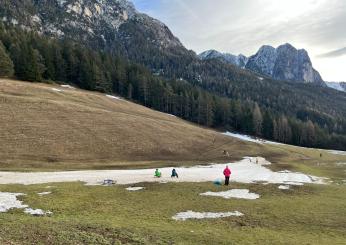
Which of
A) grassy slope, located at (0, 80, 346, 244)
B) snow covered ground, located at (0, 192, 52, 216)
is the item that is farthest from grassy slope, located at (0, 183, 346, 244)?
snow covered ground, located at (0, 192, 52, 216)

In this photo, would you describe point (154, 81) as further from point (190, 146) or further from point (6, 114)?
point (6, 114)

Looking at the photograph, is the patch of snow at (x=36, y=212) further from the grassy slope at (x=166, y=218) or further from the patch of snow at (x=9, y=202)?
the patch of snow at (x=9, y=202)

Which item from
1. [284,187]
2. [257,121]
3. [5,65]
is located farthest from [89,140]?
[257,121]

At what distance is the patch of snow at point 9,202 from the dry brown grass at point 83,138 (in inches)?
944

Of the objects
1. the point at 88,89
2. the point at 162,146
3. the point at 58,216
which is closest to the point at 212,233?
the point at 58,216

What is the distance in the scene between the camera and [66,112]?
87.8m

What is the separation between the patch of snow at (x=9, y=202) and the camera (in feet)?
97.5

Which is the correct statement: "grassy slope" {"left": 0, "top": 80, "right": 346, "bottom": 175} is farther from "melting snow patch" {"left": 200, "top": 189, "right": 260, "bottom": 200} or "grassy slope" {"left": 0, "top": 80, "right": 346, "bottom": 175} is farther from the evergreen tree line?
the evergreen tree line

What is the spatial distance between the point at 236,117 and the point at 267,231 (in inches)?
6311

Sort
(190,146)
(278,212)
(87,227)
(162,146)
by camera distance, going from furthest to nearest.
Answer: (190,146)
(162,146)
(278,212)
(87,227)

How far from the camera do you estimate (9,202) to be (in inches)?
1244

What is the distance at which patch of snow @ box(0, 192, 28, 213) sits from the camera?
97.5 feet

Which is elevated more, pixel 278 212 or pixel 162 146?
pixel 162 146

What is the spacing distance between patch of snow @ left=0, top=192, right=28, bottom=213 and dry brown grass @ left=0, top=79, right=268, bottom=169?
24.0 metres
